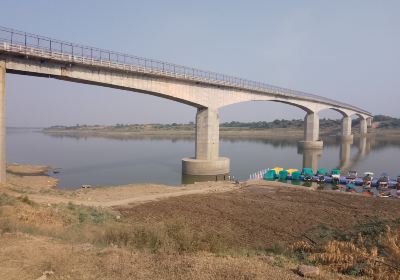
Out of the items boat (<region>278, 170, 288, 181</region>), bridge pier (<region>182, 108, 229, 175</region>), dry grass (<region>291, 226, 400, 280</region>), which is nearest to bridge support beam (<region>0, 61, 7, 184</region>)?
bridge pier (<region>182, 108, 229, 175</region>)

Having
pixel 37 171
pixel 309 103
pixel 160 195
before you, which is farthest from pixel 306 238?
pixel 309 103

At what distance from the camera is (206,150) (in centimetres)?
3562

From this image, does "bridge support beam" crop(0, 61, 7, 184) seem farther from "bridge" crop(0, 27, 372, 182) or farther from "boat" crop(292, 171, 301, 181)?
"boat" crop(292, 171, 301, 181)

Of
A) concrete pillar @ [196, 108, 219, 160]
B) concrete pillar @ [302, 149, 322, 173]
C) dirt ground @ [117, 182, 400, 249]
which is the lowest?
dirt ground @ [117, 182, 400, 249]

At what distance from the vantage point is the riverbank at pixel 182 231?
6785mm

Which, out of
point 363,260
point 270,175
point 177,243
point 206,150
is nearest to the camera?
point 363,260

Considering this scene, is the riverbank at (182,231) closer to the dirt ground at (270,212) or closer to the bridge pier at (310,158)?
the dirt ground at (270,212)

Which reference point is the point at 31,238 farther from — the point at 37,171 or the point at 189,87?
the point at 37,171

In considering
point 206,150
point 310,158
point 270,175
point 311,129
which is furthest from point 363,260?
point 311,129

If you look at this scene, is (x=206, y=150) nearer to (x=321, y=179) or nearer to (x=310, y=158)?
(x=321, y=179)

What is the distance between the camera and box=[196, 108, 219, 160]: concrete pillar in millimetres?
35688

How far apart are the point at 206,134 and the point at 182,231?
2727 cm

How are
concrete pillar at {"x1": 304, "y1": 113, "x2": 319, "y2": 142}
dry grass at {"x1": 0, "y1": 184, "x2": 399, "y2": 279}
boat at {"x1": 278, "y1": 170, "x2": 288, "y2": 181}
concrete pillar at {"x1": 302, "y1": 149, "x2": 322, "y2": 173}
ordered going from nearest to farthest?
dry grass at {"x1": 0, "y1": 184, "x2": 399, "y2": 279} → boat at {"x1": 278, "y1": 170, "x2": 288, "y2": 181} → concrete pillar at {"x1": 302, "y1": 149, "x2": 322, "y2": 173} → concrete pillar at {"x1": 304, "y1": 113, "x2": 319, "y2": 142}

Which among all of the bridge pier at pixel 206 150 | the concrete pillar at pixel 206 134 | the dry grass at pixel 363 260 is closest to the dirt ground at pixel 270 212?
the dry grass at pixel 363 260
